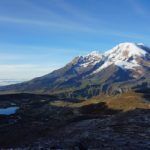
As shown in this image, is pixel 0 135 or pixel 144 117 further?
pixel 144 117

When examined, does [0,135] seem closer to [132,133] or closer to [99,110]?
[132,133]

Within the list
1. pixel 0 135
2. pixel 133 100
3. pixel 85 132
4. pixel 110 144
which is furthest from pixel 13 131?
pixel 133 100

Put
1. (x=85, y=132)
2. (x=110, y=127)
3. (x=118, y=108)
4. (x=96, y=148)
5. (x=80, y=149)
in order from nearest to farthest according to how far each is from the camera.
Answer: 1. (x=80, y=149)
2. (x=96, y=148)
3. (x=85, y=132)
4. (x=110, y=127)
5. (x=118, y=108)

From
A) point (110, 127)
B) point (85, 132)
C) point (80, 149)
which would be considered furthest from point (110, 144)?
point (110, 127)

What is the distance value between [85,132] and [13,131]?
31582 millimetres

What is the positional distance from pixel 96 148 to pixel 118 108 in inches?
4043

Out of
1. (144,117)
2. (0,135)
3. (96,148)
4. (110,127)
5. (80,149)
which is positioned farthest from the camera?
(144,117)

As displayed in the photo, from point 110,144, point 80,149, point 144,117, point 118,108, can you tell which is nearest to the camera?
point 80,149

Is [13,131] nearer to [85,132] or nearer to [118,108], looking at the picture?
[85,132]

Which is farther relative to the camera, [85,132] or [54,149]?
[85,132]

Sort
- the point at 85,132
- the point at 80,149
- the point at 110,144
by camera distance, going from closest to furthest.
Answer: the point at 80,149 → the point at 110,144 → the point at 85,132

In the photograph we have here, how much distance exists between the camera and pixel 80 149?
5678 cm

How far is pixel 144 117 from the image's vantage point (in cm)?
11325

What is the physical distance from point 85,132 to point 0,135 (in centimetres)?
2959
